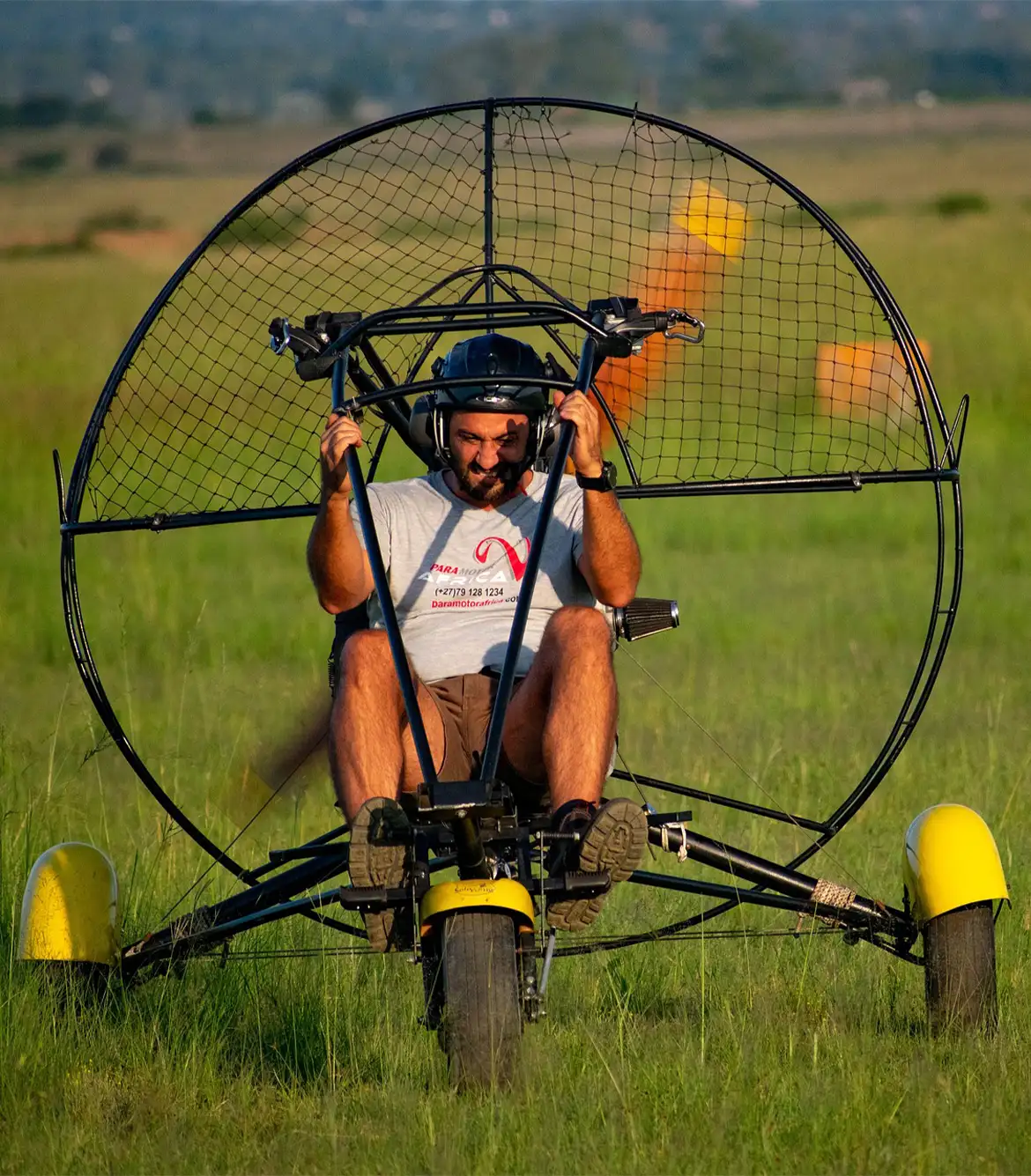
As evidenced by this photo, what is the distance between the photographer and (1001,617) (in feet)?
37.0

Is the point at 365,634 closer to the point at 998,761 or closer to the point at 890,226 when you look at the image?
the point at 998,761

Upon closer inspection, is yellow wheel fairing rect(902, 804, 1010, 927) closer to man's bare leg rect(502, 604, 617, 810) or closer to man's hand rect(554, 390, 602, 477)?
man's bare leg rect(502, 604, 617, 810)

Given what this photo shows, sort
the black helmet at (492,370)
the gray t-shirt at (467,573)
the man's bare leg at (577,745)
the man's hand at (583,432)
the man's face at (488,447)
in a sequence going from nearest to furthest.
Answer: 1. the man's bare leg at (577,745)
2. the man's hand at (583,432)
3. the black helmet at (492,370)
4. the man's face at (488,447)
5. the gray t-shirt at (467,573)

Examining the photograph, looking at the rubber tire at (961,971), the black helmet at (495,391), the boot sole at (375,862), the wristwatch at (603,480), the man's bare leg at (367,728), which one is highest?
the black helmet at (495,391)

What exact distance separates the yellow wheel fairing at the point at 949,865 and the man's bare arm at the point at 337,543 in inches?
64.5

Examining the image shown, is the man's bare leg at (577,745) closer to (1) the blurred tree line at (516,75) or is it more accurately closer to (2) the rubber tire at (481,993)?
(2) the rubber tire at (481,993)

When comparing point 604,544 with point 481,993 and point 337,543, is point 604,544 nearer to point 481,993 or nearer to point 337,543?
point 337,543

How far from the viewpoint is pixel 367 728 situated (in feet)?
15.1

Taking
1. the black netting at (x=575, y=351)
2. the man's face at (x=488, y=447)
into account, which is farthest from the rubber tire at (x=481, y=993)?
the black netting at (x=575, y=351)

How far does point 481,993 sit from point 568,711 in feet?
3.21

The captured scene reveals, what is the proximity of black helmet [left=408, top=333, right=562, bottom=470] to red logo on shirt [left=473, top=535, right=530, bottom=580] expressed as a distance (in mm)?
228

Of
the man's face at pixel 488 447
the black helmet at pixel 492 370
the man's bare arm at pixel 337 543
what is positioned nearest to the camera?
the man's bare arm at pixel 337 543

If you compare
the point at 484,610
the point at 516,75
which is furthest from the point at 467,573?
the point at 516,75

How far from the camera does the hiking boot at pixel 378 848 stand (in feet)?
13.2
